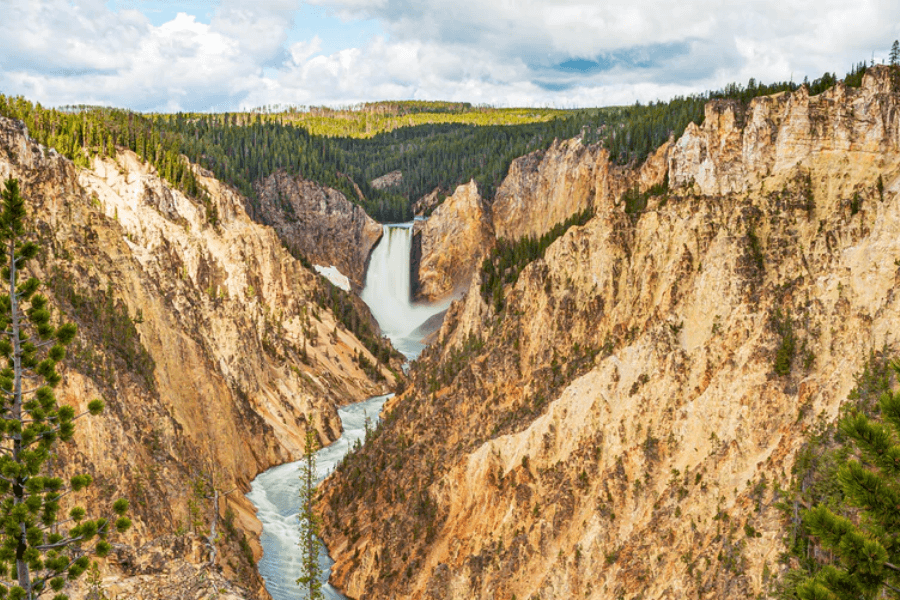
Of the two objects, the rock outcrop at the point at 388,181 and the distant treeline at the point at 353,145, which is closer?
the distant treeline at the point at 353,145

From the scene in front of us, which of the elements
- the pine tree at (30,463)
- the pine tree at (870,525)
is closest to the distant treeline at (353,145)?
the pine tree at (870,525)

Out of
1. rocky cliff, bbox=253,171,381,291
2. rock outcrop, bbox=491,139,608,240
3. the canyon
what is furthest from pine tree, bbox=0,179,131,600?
rocky cliff, bbox=253,171,381,291

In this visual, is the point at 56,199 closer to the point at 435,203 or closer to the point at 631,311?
the point at 631,311

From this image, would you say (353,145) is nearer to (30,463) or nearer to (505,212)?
(505,212)

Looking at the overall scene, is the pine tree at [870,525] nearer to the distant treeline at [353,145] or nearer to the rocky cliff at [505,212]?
the distant treeline at [353,145]

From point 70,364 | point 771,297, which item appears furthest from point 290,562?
point 771,297

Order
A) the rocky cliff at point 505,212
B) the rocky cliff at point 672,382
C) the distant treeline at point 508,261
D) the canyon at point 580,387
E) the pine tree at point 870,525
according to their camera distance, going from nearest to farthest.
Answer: the pine tree at point 870,525
the rocky cliff at point 672,382
the canyon at point 580,387
the distant treeline at point 508,261
the rocky cliff at point 505,212
